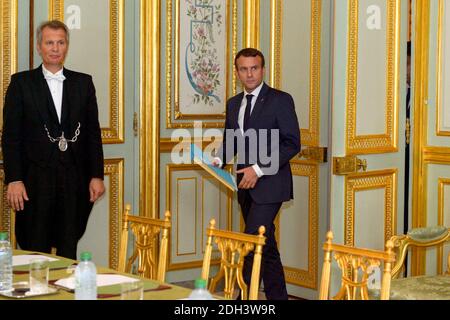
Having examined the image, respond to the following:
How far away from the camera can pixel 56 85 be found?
4863 millimetres

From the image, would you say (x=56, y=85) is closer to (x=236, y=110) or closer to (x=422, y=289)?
(x=236, y=110)

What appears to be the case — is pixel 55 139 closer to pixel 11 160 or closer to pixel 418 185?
pixel 11 160

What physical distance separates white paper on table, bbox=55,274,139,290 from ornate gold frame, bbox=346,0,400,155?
2321 millimetres

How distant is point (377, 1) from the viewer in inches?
213

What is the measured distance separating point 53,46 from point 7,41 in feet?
1.69

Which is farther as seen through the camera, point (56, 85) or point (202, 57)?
point (202, 57)

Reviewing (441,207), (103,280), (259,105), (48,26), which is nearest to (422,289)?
(441,207)

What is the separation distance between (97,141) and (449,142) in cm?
215

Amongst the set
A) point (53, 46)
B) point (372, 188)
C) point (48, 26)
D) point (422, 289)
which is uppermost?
point (48, 26)

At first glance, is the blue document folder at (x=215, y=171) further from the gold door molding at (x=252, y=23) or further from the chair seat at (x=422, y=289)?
the gold door molding at (x=252, y=23)

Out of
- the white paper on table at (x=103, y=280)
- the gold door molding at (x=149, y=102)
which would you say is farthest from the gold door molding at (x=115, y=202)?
the white paper on table at (x=103, y=280)

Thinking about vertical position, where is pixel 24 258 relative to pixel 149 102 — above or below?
below

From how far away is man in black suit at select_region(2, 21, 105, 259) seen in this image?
Result: 4.73 metres
